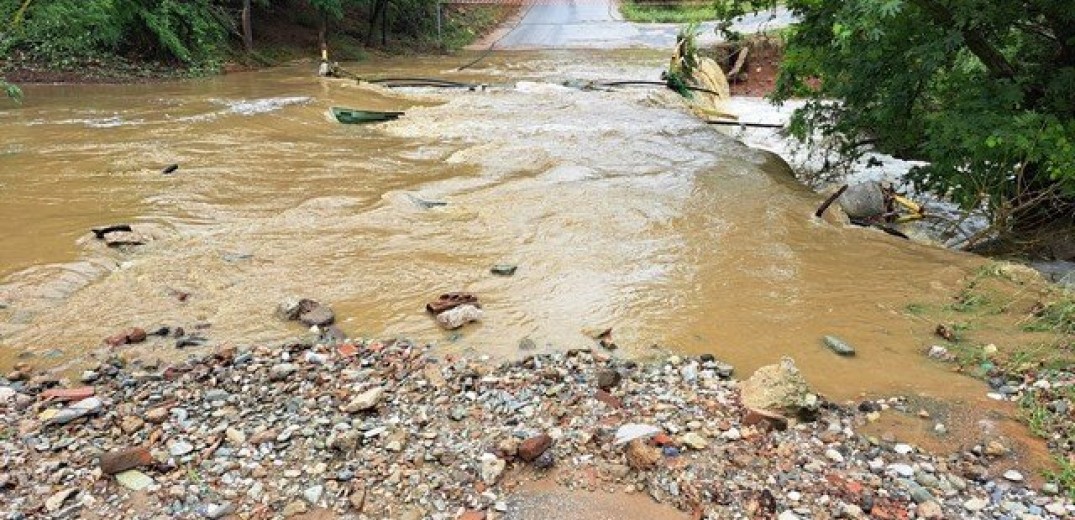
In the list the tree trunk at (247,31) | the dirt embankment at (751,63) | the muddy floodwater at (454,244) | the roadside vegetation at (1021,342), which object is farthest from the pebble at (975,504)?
the tree trunk at (247,31)

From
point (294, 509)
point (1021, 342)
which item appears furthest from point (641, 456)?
point (1021, 342)

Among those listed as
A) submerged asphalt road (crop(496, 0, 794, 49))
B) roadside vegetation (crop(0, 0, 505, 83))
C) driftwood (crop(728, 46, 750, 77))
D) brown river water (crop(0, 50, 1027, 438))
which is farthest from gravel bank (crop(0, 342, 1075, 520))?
submerged asphalt road (crop(496, 0, 794, 49))

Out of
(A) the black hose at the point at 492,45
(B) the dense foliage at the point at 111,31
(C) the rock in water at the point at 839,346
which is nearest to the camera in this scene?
(C) the rock in water at the point at 839,346

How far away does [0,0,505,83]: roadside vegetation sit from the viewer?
1695 centimetres

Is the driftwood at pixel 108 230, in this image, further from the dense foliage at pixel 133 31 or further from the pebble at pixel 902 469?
the dense foliage at pixel 133 31

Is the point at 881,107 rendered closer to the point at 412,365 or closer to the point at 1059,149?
the point at 1059,149

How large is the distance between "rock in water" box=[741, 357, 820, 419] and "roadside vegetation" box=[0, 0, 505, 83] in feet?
42.1

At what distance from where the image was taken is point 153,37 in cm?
1956

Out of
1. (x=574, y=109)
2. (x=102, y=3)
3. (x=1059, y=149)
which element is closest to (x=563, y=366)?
(x=1059, y=149)

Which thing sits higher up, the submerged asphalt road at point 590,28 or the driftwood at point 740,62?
the submerged asphalt road at point 590,28

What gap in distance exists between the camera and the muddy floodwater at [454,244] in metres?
5.20

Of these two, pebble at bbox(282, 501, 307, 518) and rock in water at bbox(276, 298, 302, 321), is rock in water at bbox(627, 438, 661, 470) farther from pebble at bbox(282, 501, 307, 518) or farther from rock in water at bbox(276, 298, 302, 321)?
rock in water at bbox(276, 298, 302, 321)

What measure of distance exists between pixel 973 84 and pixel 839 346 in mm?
4794

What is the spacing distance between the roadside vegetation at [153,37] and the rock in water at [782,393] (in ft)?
42.1
